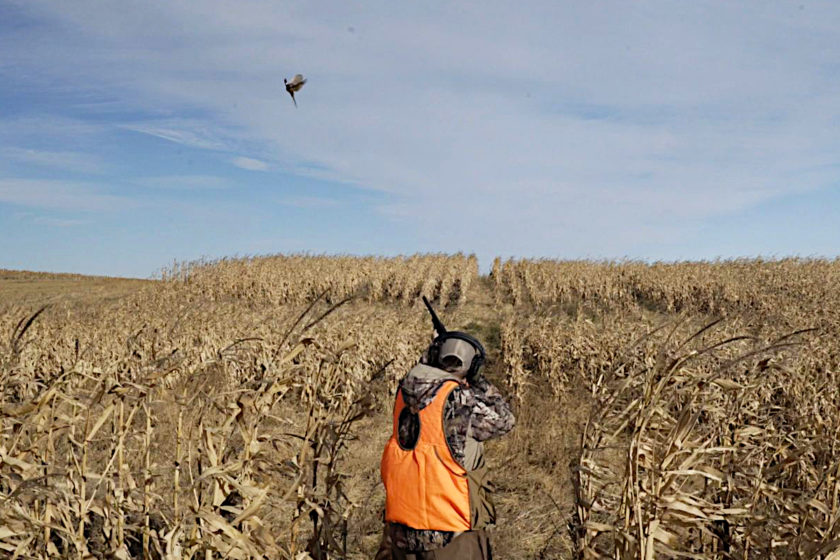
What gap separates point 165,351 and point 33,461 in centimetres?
843

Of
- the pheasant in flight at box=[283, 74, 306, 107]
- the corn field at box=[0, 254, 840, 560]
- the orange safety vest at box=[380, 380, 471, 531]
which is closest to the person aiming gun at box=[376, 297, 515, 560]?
the orange safety vest at box=[380, 380, 471, 531]

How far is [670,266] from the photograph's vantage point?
26.5 meters

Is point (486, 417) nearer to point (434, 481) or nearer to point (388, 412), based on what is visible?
point (434, 481)

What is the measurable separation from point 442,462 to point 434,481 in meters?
0.12

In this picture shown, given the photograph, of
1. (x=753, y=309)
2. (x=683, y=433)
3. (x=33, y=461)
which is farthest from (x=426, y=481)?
(x=753, y=309)

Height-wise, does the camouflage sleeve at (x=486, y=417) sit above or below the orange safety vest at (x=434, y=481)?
above

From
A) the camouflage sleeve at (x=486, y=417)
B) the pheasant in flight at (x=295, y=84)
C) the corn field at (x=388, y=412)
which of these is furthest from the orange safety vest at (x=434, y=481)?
the pheasant in flight at (x=295, y=84)

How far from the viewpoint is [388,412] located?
11555mm

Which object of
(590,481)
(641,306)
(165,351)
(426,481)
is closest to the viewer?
(590,481)

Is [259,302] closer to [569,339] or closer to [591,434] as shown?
[569,339]

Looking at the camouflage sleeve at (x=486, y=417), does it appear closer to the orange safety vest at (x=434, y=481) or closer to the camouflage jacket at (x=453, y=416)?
the camouflage jacket at (x=453, y=416)

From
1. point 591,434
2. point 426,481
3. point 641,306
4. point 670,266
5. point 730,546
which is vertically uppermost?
point 670,266

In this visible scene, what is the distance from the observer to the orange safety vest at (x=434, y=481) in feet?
11.9

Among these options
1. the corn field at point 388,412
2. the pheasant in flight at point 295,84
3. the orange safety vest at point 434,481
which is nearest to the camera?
the corn field at point 388,412
